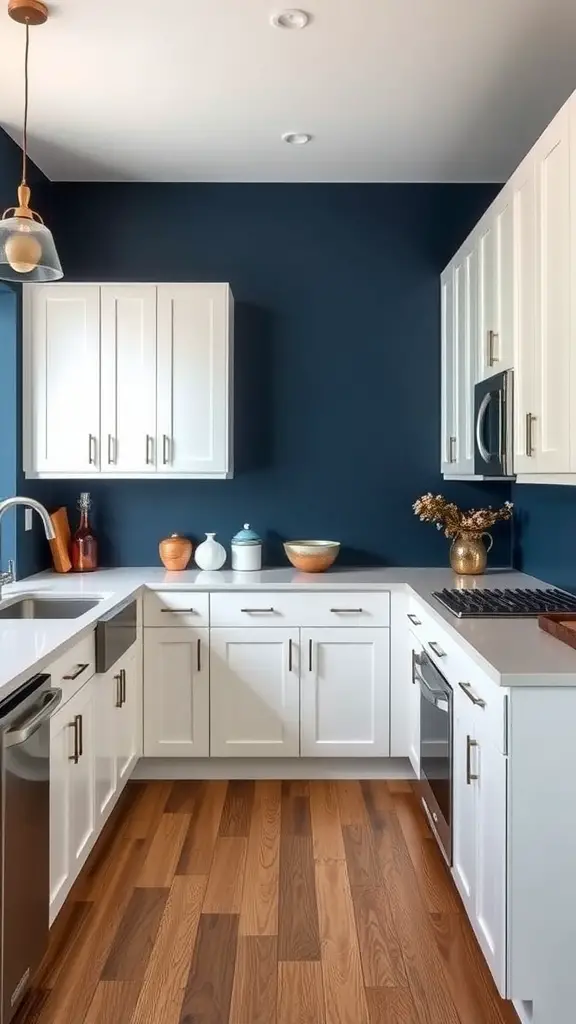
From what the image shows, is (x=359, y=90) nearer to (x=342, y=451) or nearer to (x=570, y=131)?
(x=570, y=131)

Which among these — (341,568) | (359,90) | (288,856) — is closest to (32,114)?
(359,90)

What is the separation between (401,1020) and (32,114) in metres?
3.27

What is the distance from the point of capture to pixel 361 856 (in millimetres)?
2707

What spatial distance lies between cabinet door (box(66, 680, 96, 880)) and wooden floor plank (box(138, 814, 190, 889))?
0.24m

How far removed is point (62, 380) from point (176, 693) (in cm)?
147

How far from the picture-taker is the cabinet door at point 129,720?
9.73 feet

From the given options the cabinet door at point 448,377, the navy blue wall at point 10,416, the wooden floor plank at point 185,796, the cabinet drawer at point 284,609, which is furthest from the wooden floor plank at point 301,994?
the cabinet door at point 448,377

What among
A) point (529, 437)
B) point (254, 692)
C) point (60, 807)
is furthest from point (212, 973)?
point (529, 437)

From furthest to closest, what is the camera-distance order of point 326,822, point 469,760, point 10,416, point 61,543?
point 61,543 < point 10,416 < point 326,822 < point 469,760

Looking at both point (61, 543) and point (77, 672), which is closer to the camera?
point (77, 672)

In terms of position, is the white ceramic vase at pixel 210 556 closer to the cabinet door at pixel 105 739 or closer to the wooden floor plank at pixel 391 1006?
the cabinet door at pixel 105 739

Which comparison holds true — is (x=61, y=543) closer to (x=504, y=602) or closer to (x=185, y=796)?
(x=185, y=796)

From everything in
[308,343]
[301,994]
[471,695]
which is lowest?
[301,994]

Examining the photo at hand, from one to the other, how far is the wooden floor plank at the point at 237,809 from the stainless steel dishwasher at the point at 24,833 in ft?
3.35
